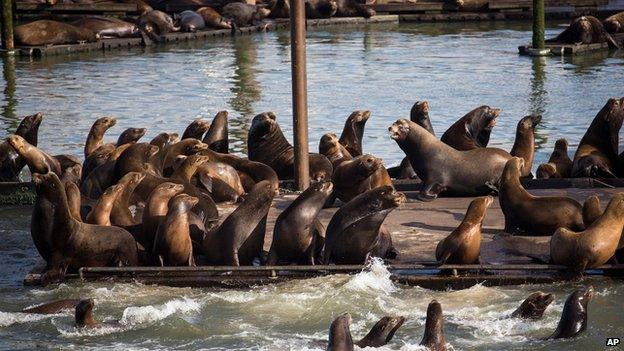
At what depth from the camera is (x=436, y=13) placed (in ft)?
106

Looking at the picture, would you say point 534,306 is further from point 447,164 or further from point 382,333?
point 447,164

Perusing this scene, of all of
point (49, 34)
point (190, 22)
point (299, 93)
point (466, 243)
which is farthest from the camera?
point (190, 22)

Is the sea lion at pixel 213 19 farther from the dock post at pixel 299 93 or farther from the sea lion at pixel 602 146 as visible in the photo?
the dock post at pixel 299 93

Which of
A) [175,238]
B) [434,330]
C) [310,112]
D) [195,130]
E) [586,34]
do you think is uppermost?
[195,130]

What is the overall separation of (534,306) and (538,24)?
1639 centimetres

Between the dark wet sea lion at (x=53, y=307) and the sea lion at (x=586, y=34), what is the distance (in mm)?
18074

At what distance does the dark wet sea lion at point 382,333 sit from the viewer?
265 inches

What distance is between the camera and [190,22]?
28703 millimetres

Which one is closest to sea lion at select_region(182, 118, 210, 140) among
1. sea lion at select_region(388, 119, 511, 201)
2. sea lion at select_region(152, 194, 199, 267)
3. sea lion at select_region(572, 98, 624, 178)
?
sea lion at select_region(388, 119, 511, 201)

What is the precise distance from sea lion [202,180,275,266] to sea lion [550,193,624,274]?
1873 mm

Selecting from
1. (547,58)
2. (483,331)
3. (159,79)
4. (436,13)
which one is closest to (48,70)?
(159,79)

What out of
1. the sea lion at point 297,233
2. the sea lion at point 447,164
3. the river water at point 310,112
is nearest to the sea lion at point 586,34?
the river water at point 310,112

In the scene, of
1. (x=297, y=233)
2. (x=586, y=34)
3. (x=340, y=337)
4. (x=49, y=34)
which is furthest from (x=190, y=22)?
(x=340, y=337)

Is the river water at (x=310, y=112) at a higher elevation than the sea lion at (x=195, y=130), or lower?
lower
